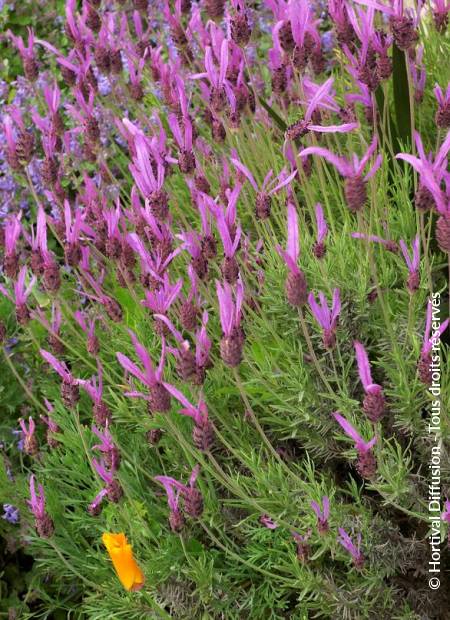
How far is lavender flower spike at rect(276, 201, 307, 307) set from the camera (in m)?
1.19

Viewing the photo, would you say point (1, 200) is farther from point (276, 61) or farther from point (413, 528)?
point (413, 528)

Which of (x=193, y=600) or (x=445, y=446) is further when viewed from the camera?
(x=193, y=600)

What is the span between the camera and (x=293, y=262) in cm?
120

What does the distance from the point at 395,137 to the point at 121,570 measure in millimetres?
1321

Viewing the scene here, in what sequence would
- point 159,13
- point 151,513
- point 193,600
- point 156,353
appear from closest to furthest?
1. point 193,600
2. point 151,513
3. point 156,353
4. point 159,13

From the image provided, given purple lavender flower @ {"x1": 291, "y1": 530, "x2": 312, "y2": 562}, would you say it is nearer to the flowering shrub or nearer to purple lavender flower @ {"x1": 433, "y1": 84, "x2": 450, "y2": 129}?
the flowering shrub

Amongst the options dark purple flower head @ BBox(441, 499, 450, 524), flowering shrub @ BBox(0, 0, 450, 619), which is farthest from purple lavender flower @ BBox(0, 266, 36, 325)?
dark purple flower head @ BBox(441, 499, 450, 524)

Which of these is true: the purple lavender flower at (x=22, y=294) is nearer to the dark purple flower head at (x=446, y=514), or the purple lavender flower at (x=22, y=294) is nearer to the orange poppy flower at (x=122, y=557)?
the orange poppy flower at (x=122, y=557)

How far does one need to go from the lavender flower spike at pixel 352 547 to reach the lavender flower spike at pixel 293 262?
425mm

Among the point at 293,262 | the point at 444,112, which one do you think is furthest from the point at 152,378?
the point at 444,112

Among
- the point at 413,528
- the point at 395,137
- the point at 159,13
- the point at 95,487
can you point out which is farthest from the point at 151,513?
the point at 159,13

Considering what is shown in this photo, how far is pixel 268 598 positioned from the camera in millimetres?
1667

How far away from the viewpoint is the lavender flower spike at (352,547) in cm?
146

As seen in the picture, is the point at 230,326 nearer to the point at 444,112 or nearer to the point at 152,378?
the point at 152,378
